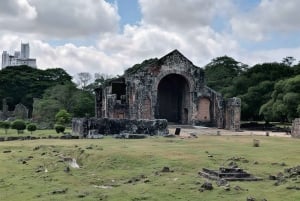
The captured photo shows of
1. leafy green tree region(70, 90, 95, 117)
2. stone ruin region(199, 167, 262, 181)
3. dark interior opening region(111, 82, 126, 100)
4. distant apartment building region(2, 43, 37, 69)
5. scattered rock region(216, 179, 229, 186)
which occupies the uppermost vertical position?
distant apartment building region(2, 43, 37, 69)

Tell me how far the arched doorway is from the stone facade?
0.92 meters

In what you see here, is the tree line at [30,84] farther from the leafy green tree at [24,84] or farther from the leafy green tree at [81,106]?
the leafy green tree at [81,106]

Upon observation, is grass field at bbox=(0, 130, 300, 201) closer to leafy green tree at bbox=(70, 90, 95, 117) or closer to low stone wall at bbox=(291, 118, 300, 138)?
low stone wall at bbox=(291, 118, 300, 138)

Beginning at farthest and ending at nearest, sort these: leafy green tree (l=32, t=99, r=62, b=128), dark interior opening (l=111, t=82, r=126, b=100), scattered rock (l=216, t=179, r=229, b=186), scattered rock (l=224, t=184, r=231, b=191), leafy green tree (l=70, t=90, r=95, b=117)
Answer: leafy green tree (l=70, t=90, r=95, b=117) → leafy green tree (l=32, t=99, r=62, b=128) → dark interior opening (l=111, t=82, r=126, b=100) → scattered rock (l=216, t=179, r=229, b=186) → scattered rock (l=224, t=184, r=231, b=191)

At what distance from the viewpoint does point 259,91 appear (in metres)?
64.1

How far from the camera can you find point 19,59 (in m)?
156

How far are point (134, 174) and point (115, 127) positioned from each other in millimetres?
20513

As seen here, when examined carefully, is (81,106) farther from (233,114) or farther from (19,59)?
(19,59)

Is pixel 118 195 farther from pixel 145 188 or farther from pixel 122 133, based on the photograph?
pixel 122 133

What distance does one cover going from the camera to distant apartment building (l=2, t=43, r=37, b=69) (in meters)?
154

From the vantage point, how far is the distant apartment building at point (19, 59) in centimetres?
15398

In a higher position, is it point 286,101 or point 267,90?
point 267,90

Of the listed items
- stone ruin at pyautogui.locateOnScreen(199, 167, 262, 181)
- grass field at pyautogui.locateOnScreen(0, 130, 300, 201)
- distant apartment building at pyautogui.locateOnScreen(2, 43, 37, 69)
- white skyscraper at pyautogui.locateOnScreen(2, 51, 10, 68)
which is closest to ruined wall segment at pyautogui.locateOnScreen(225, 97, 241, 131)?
grass field at pyautogui.locateOnScreen(0, 130, 300, 201)

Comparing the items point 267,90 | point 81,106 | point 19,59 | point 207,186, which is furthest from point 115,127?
point 19,59
